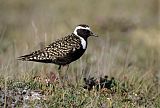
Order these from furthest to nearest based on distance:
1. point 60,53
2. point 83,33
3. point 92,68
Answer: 1. point 92,68
2. point 83,33
3. point 60,53

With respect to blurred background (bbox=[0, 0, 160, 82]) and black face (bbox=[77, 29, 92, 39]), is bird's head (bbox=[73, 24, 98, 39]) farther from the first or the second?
blurred background (bbox=[0, 0, 160, 82])

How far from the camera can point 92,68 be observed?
10758 millimetres

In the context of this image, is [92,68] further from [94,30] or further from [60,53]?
[94,30]

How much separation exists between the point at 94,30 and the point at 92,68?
874cm

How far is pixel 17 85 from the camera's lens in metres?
8.24

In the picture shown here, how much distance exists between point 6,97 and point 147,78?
12.1 feet

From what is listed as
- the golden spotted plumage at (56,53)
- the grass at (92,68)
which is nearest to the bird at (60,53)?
the golden spotted plumage at (56,53)

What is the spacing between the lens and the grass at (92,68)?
800 centimetres

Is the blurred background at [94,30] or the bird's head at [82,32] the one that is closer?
the bird's head at [82,32]

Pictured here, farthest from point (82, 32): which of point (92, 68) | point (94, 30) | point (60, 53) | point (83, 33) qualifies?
point (94, 30)

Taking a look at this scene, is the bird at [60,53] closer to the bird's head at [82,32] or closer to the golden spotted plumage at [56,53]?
the golden spotted plumage at [56,53]

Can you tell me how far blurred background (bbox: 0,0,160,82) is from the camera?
10.8 meters

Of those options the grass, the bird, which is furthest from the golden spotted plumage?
the grass

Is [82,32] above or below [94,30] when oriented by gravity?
above
